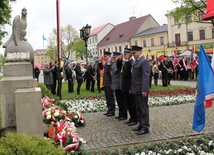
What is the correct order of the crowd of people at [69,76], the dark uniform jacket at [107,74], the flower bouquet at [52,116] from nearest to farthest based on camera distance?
the flower bouquet at [52,116] < the dark uniform jacket at [107,74] < the crowd of people at [69,76]

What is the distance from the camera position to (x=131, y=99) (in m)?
8.45

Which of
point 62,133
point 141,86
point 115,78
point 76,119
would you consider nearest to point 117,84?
point 115,78

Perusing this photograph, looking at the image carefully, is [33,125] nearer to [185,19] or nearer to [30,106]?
[30,106]

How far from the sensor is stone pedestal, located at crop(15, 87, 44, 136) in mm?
5180

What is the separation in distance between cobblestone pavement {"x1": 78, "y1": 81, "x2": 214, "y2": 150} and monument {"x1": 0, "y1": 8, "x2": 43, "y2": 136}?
132 centimetres

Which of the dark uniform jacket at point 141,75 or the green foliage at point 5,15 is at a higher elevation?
Result: the green foliage at point 5,15

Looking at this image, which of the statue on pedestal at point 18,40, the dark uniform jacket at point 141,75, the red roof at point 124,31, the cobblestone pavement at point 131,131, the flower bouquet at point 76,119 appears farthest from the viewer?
the red roof at point 124,31

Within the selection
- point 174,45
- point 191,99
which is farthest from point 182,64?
point 174,45

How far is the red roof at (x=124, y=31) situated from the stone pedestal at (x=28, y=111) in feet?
220

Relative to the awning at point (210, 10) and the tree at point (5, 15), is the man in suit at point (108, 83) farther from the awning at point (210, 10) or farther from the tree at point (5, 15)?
the tree at point (5, 15)

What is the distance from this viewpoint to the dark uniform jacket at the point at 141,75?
22.5 ft

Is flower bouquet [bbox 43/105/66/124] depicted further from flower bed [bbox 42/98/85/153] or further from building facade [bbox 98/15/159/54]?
building facade [bbox 98/15/159/54]

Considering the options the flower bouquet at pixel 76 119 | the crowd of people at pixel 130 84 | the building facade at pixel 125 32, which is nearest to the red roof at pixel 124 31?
the building facade at pixel 125 32

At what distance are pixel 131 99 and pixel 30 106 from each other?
3824mm
